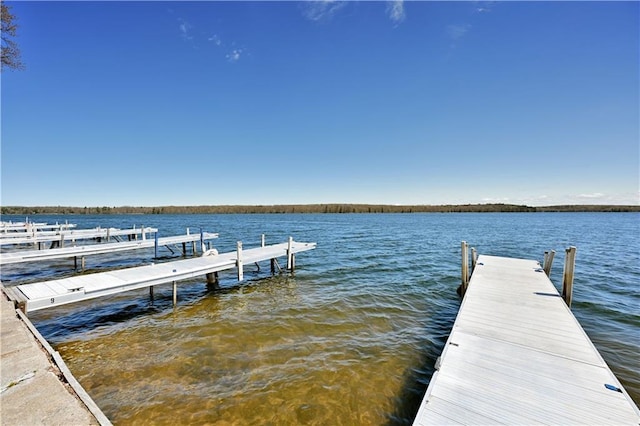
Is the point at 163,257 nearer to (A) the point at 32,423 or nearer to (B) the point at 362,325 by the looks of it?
(B) the point at 362,325

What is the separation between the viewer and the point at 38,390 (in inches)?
144

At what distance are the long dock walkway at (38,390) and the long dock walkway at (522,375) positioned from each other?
4.07 metres

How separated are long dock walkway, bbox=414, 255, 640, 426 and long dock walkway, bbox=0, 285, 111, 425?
4074 millimetres

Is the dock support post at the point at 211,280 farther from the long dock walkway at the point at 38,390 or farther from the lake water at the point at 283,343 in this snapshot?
the long dock walkway at the point at 38,390

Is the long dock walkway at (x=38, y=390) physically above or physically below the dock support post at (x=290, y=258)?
above

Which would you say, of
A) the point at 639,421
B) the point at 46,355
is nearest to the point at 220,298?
the point at 46,355

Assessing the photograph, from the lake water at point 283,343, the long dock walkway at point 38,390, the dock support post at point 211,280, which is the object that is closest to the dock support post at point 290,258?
the lake water at point 283,343

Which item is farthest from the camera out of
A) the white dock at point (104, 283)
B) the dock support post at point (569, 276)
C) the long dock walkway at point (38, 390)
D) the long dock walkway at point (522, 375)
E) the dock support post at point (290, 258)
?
the dock support post at point (290, 258)

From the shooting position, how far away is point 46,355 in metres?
4.54

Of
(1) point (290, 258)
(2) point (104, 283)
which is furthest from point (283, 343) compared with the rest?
(1) point (290, 258)

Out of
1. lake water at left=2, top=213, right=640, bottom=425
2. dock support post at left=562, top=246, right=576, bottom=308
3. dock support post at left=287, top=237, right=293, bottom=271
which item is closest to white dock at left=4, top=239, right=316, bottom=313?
lake water at left=2, top=213, right=640, bottom=425

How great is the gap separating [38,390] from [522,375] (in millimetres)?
6917

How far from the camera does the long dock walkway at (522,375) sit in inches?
139

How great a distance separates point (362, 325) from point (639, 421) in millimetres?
5657
